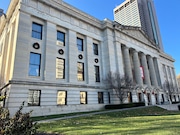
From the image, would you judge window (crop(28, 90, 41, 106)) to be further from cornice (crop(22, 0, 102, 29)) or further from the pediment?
the pediment

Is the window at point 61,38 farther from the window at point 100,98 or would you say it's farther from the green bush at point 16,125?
the green bush at point 16,125

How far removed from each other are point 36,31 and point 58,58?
535 centimetres

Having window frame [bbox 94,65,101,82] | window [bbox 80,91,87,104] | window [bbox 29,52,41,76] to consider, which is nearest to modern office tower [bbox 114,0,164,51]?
window frame [bbox 94,65,101,82]

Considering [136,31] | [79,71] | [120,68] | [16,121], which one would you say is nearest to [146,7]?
[136,31]

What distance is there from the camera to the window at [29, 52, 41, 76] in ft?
66.3

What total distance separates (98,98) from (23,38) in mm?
16235

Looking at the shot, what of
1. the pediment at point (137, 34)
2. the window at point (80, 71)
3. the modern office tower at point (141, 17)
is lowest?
the window at point (80, 71)

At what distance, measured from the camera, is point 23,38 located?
19953 mm

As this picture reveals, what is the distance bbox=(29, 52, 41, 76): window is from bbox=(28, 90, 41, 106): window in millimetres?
2629

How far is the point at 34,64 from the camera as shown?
2059cm

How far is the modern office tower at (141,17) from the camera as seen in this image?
9931 centimetres

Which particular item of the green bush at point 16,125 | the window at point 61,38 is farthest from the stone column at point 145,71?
the green bush at point 16,125

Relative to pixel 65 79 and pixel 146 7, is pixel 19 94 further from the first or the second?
pixel 146 7

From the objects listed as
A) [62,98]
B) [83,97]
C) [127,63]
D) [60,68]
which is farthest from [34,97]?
[127,63]
